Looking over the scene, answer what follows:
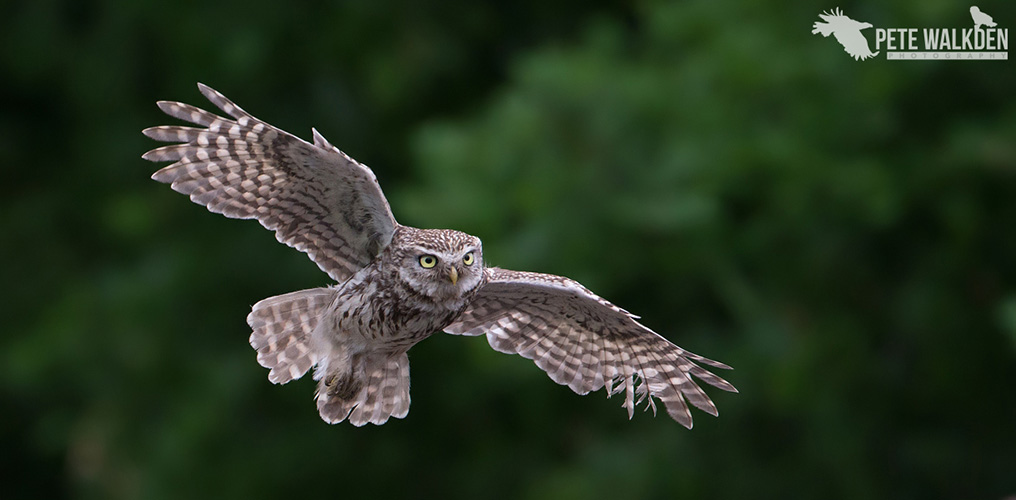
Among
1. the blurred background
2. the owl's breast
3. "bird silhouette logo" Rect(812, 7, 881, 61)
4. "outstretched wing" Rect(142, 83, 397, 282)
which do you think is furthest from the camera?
"bird silhouette logo" Rect(812, 7, 881, 61)

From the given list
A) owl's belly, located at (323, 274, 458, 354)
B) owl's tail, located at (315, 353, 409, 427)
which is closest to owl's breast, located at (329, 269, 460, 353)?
owl's belly, located at (323, 274, 458, 354)

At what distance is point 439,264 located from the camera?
3.92m

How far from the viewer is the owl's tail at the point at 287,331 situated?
14.1 feet

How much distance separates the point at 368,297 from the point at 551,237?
13.4ft

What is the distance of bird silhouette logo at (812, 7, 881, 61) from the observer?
8.62 m

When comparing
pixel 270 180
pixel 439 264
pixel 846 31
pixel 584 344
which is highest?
pixel 846 31

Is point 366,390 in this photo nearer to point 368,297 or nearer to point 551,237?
point 368,297

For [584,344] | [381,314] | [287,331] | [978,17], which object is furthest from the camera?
[978,17]

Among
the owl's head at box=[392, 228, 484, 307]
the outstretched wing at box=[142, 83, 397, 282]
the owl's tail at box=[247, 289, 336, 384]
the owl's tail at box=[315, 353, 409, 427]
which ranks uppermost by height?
the outstretched wing at box=[142, 83, 397, 282]

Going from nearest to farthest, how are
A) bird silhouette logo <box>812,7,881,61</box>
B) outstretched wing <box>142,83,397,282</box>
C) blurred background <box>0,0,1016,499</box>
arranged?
outstretched wing <box>142,83,397,282</box>
blurred background <box>0,0,1016,499</box>
bird silhouette logo <box>812,7,881,61</box>

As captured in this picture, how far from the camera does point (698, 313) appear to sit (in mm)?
9555
